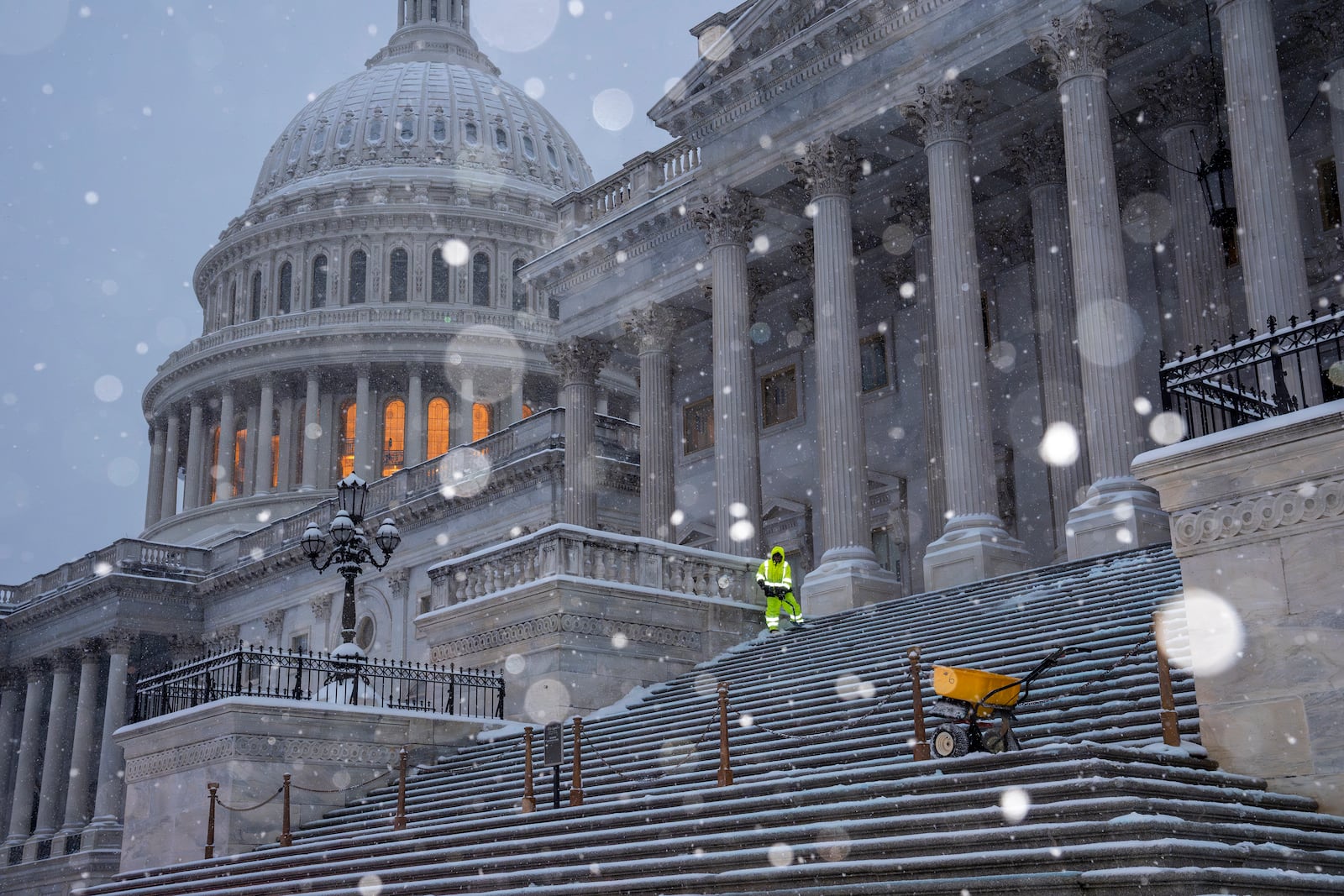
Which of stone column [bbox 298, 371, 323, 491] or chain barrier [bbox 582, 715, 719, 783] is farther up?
stone column [bbox 298, 371, 323, 491]

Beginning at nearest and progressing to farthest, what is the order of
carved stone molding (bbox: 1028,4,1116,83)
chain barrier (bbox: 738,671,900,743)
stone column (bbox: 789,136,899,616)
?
chain barrier (bbox: 738,671,900,743) < carved stone molding (bbox: 1028,4,1116,83) < stone column (bbox: 789,136,899,616)

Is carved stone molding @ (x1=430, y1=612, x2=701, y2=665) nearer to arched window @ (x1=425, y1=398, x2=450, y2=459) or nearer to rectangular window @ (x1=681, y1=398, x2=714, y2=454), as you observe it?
rectangular window @ (x1=681, y1=398, x2=714, y2=454)

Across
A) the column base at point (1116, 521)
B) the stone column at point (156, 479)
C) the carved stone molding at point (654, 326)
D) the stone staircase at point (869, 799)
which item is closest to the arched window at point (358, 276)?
the stone column at point (156, 479)

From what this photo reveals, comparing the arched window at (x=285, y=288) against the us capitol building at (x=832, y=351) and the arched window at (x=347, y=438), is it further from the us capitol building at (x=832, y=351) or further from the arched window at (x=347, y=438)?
the us capitol building at (x=832, y=351)

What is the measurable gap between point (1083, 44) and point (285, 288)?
63.6m

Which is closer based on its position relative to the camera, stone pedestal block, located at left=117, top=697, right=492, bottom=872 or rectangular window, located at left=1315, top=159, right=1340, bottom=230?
stone pedestal block, located at left=117, top=697, right=492, bottom=872

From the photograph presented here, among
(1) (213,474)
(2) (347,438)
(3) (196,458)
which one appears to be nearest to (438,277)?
(2) (347,438)

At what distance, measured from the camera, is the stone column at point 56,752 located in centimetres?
5941

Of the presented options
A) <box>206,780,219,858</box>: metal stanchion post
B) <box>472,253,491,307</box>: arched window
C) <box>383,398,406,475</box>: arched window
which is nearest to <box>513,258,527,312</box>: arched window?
<box>472,253,491,307</box>: arched window

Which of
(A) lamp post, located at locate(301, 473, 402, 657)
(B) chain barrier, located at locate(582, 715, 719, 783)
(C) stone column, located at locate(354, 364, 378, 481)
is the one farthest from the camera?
(C) stone column, located at locate(354, 364, 378, 481)

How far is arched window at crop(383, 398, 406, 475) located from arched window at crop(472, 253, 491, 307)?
729cm

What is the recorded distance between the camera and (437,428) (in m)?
75.8

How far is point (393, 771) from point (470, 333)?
179ft

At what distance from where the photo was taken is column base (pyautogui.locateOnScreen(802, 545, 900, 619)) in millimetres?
26953
